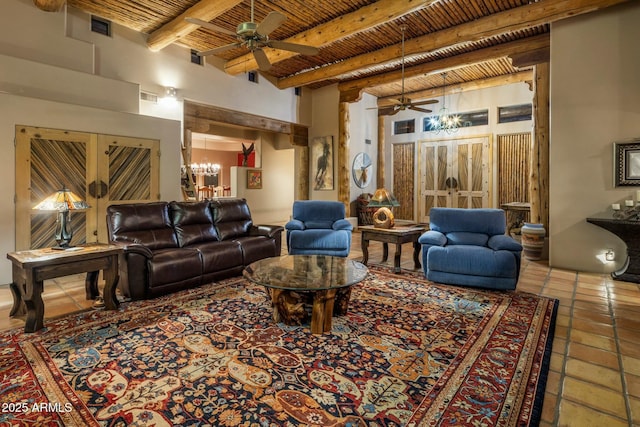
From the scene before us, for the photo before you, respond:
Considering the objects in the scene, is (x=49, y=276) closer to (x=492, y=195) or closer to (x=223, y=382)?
(x=223, y=382)

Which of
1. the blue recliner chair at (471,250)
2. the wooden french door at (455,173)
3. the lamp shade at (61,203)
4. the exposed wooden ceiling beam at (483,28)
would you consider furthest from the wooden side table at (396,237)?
the wooden french door at (455,173)

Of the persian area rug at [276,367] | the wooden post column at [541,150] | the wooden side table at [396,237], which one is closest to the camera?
the persian area rug at [276,367]

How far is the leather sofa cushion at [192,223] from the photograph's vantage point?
4.26 meters

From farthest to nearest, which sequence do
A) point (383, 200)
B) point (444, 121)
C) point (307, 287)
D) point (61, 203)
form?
point (444, 121), point (383, 200), point (61, 203), point (307, 287)

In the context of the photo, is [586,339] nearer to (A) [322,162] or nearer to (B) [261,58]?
(B) [261,58]

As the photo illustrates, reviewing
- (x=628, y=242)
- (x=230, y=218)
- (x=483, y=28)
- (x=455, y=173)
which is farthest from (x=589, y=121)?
(x=230, y=218)

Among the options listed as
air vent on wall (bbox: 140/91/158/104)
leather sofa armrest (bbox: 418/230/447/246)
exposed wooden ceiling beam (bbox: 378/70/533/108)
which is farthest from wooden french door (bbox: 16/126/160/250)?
exposed wooden ceiling beam (bbox: 378/70/533/108)

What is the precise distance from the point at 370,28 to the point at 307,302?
4.56m

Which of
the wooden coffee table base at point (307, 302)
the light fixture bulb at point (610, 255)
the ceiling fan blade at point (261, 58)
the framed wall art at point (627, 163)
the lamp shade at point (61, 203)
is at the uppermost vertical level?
the ceiling fan blade at point (261, 58)

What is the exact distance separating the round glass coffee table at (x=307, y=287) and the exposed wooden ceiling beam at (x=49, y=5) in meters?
4.41

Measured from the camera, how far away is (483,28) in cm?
518

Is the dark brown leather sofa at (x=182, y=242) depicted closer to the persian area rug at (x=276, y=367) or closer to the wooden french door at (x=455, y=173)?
the persian area rug at (x=276, y=367)

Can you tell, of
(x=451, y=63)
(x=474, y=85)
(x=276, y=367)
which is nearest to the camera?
(x=276, y=367)

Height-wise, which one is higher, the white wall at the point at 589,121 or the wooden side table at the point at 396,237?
the white wall at the point at 589,121
